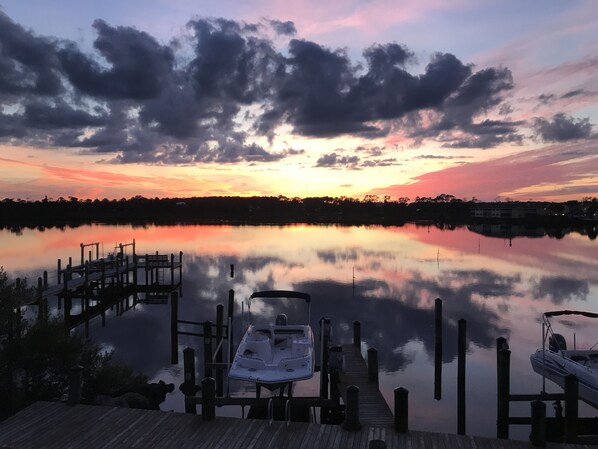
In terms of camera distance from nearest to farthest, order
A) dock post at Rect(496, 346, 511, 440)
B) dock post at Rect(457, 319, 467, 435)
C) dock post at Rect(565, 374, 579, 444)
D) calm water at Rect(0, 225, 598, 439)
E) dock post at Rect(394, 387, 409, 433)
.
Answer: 1. dock post at Rect(394, 387, 409, 433)
2. dock post at Rect(565, 374, 579, 444)
3. dock post at Rect(496, 346, 511, 440)
4. dock post at Rect(457, 319, 467, 435)
5. calm water at Rect(0, 225, 598, 439)

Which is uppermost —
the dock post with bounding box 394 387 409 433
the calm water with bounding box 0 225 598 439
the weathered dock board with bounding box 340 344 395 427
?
the dock post with bounding box 394 387 409 433

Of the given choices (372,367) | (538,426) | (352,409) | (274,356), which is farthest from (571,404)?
(274,356)

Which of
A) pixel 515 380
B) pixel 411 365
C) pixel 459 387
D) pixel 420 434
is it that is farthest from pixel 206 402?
pixel 515 380

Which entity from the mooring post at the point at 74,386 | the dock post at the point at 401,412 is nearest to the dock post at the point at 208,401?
the mooring post at the point at 74,386

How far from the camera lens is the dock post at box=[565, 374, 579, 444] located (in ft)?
41.5

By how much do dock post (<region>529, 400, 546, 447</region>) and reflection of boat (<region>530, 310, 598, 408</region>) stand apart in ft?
16.7

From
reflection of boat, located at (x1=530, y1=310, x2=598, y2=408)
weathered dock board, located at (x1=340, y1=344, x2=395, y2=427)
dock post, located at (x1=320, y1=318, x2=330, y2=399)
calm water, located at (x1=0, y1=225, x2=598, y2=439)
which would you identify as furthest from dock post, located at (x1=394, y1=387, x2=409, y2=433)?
reflection of boat, located at (x1=530, y1=310, x2=598, y2=408)

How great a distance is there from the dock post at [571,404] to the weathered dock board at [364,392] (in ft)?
16.0

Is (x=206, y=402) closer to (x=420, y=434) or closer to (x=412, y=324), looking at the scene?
(x=420, y=434)

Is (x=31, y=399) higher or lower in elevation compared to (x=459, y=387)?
higher

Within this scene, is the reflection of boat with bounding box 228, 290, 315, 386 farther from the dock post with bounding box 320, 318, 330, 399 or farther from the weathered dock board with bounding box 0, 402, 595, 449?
the weathered dock board with bounding box 0, 402, 595, 449

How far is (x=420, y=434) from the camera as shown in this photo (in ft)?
36.3

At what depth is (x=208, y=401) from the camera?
11.8 metres

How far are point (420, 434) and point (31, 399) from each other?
1114cm
